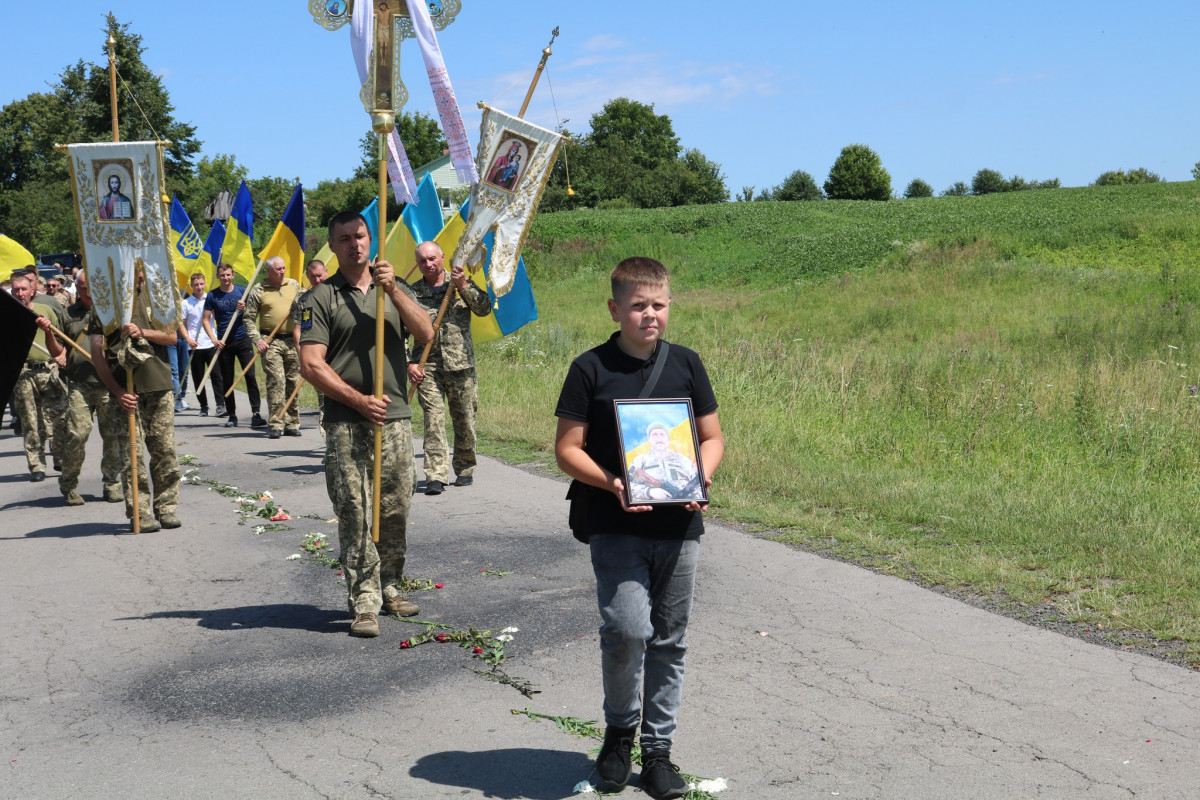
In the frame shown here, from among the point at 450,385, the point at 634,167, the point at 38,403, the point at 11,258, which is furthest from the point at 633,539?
the point at 634,167

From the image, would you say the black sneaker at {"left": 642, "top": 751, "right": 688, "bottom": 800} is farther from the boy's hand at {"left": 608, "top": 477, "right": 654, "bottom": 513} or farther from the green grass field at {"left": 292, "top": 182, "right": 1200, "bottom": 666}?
the green grass field at {"left": 292, "top": 182, "right": 1200, "bottom": 666}

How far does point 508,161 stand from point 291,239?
765 centimetres

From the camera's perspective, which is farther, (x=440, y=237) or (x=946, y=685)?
(x=440, y=237)

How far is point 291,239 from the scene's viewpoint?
15758 millimetres

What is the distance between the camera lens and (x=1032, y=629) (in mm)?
5672

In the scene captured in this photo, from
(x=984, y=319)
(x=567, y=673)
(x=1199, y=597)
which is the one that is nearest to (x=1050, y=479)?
(x=1199, y=597)

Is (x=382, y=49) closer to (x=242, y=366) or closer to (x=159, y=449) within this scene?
(x=159, y=449)

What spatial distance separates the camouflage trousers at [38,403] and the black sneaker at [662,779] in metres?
9.00

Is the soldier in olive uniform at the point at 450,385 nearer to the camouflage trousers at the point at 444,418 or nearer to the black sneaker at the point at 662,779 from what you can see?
the camouflage trousers at the point at 444,418

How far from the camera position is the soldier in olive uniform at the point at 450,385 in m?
10.1

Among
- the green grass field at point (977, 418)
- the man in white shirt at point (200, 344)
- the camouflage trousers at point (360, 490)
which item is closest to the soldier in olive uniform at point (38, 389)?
the man in white shirt at point (200, 344)

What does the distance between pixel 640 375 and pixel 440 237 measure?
399 inches

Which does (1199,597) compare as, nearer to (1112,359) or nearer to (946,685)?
(946,685)

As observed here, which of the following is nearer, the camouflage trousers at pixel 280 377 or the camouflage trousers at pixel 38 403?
the camouflage trousers at pixel 38 403
